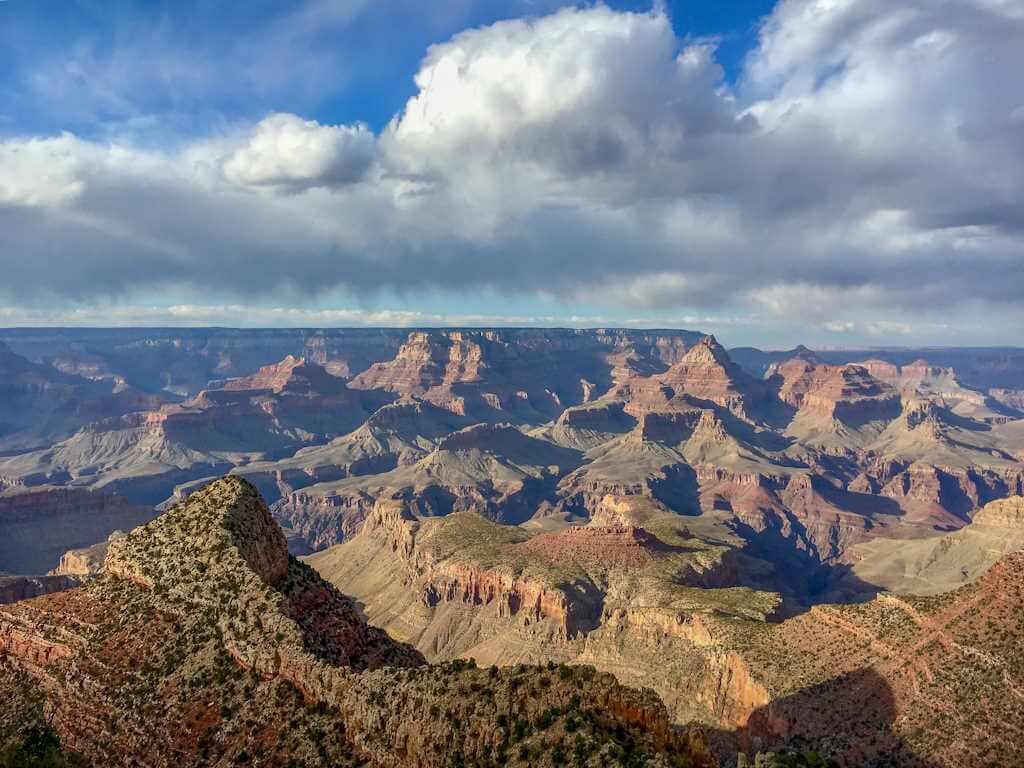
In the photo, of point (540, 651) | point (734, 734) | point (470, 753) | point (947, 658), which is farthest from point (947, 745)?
point (540, 651)

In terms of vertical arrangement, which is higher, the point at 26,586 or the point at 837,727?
the point at 837,727

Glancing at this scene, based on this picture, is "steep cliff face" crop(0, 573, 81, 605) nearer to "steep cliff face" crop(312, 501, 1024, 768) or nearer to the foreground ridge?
"steep cliff face" crop(312, 501, 1024, 768)

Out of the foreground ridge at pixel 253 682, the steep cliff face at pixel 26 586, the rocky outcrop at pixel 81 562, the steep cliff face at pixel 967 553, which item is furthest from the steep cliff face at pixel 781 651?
the steep cliff face at pixel 967 553

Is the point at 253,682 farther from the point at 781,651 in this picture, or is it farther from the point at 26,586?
the point at 26,586

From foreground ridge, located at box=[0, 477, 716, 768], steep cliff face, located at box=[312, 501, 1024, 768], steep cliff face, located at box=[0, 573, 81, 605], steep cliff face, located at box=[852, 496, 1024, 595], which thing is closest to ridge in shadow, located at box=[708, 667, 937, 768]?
steep cliff face, located at box=[312, 501, 1024, 768]

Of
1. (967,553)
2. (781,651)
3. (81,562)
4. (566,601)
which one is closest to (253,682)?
(781,651)

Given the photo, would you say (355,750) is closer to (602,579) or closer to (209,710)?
(209,710)

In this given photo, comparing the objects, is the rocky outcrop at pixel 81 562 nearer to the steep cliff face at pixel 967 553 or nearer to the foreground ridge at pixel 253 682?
the foreground ridge at pixel 253 682

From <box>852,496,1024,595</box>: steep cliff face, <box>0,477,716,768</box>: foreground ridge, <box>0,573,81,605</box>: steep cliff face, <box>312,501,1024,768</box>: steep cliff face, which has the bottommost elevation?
<box>852,496,1024,595</box>: steep cliff face

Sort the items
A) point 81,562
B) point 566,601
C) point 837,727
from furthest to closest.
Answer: point 81,562
point 566,601
point 837,727
